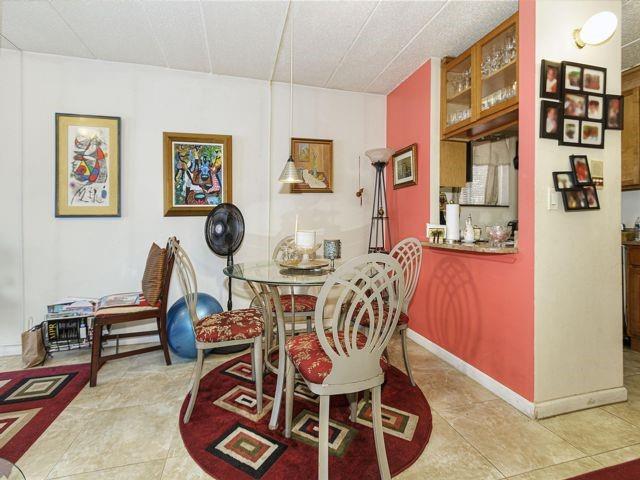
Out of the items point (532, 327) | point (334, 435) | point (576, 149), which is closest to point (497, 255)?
point (532, 327)

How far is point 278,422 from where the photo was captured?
188 cm

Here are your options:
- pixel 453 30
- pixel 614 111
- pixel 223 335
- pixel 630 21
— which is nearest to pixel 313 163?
pixel 453 30

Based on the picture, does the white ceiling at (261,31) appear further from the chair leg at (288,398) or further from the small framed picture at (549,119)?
the chair leg at (288,398)

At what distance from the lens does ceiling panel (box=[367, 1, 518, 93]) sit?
2221 millimetres

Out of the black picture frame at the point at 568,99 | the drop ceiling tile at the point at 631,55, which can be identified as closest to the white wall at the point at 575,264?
the black picture frame at the point at 568,99

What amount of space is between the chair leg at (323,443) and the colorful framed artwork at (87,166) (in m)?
2.68

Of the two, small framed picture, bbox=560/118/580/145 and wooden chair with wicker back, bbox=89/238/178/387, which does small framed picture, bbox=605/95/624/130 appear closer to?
small framed picture, bbox=560/118/580/145

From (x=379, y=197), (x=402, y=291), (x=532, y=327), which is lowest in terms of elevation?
(x=532, y=327)

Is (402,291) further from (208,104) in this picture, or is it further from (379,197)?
(208,104)

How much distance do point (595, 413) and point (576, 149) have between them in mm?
1608

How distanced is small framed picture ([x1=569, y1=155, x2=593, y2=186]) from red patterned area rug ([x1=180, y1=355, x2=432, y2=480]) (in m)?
1.66

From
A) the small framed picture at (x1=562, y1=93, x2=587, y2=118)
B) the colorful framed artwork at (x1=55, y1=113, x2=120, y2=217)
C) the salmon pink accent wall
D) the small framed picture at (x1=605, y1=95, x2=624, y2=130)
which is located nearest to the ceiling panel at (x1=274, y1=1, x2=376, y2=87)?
the salmon pink accent wall

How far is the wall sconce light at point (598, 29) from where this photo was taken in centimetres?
182

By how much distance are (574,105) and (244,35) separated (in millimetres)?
2346
